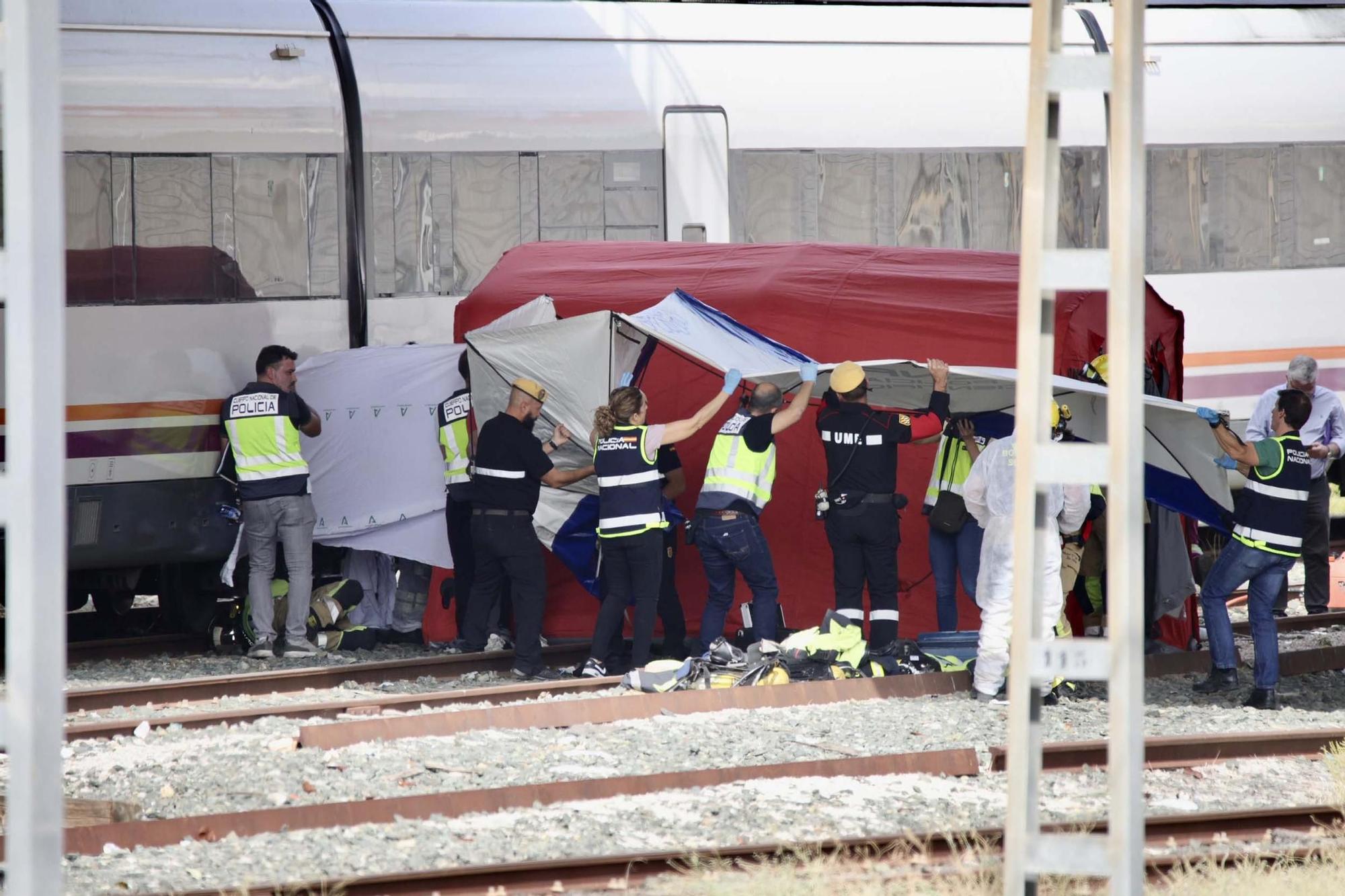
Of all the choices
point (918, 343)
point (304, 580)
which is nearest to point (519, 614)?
point (304, 580)

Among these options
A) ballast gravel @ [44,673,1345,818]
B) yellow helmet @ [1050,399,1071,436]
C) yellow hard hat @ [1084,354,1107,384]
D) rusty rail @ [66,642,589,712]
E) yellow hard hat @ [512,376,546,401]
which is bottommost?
ballast gravel @ [44,673,1345,818]

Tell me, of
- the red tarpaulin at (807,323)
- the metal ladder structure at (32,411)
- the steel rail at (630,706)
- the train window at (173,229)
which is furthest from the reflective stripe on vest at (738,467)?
the metal ladder structure at (32,411)

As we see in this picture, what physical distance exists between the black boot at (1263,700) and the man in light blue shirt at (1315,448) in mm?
1947

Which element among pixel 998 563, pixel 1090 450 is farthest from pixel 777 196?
pixel 1090 450

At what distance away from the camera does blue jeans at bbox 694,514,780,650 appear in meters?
9.62

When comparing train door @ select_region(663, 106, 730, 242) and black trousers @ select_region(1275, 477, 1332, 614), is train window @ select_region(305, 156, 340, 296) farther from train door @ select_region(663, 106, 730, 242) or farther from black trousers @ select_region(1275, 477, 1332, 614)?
black trousers @ select_region(1275, 477, 1332, 614)

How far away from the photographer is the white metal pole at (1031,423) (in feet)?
14.3

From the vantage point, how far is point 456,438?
35.1 ft

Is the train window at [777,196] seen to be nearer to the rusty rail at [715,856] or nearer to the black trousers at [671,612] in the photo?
the black trousers at [671,612]

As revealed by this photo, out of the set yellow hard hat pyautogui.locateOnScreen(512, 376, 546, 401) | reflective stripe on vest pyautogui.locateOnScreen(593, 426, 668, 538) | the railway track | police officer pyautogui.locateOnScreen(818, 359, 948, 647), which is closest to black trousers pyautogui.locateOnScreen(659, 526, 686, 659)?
reflective stripe on vest pyautogui.locateOnScreen(593, 426, 668, 538)

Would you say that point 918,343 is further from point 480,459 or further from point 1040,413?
point 1040,413

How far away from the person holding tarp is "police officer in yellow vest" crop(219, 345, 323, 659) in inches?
220

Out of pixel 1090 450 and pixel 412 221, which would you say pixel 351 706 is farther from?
pixel 1090 450

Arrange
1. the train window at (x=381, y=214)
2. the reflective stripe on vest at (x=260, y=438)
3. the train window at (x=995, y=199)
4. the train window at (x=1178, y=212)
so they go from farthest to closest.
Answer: the train window at (x=1178, y=212)
the train window at (x=995, y=199)
the train window at (x=381, y=214)
the reflective stripe on vest at (x=260, y=438)
